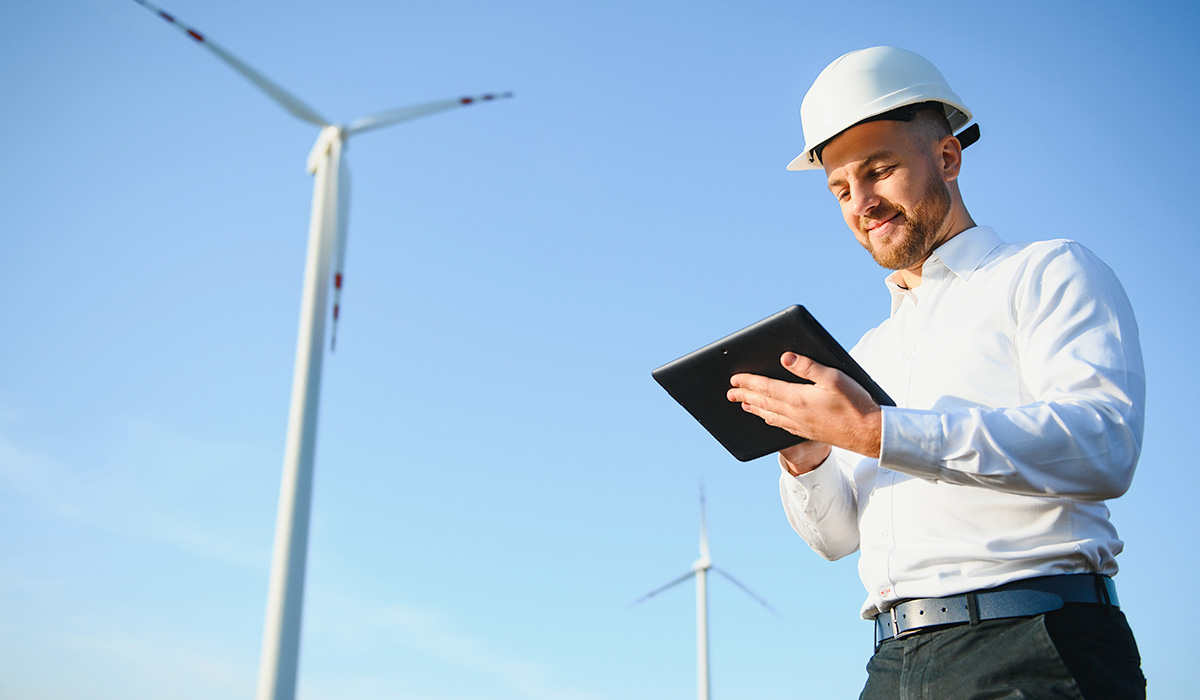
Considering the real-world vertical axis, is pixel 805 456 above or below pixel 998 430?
above

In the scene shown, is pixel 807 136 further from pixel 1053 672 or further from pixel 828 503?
pixel 1053 672

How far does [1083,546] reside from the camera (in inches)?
132

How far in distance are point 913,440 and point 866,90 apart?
191 centimetres

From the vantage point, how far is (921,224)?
435 centimetres

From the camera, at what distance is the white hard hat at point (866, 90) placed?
14.4 feet

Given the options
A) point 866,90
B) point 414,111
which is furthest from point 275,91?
point 866,90

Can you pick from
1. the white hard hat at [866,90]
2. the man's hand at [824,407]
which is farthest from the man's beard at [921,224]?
the man's hand at [824,407]

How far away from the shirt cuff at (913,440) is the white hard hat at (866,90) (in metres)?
1.67

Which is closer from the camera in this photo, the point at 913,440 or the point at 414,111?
the point at 913,440

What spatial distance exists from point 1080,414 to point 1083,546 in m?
0.51

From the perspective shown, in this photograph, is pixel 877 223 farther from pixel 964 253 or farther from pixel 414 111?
pixel 414 111

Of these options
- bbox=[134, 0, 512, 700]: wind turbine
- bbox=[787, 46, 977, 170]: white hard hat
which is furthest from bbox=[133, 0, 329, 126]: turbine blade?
bbox=[787, 46, 977, 170]: white hard hat

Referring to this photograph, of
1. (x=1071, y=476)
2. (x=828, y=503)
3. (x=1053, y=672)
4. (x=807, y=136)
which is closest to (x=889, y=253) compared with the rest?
(x=807, y=136)

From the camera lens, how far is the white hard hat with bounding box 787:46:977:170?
4.38m
